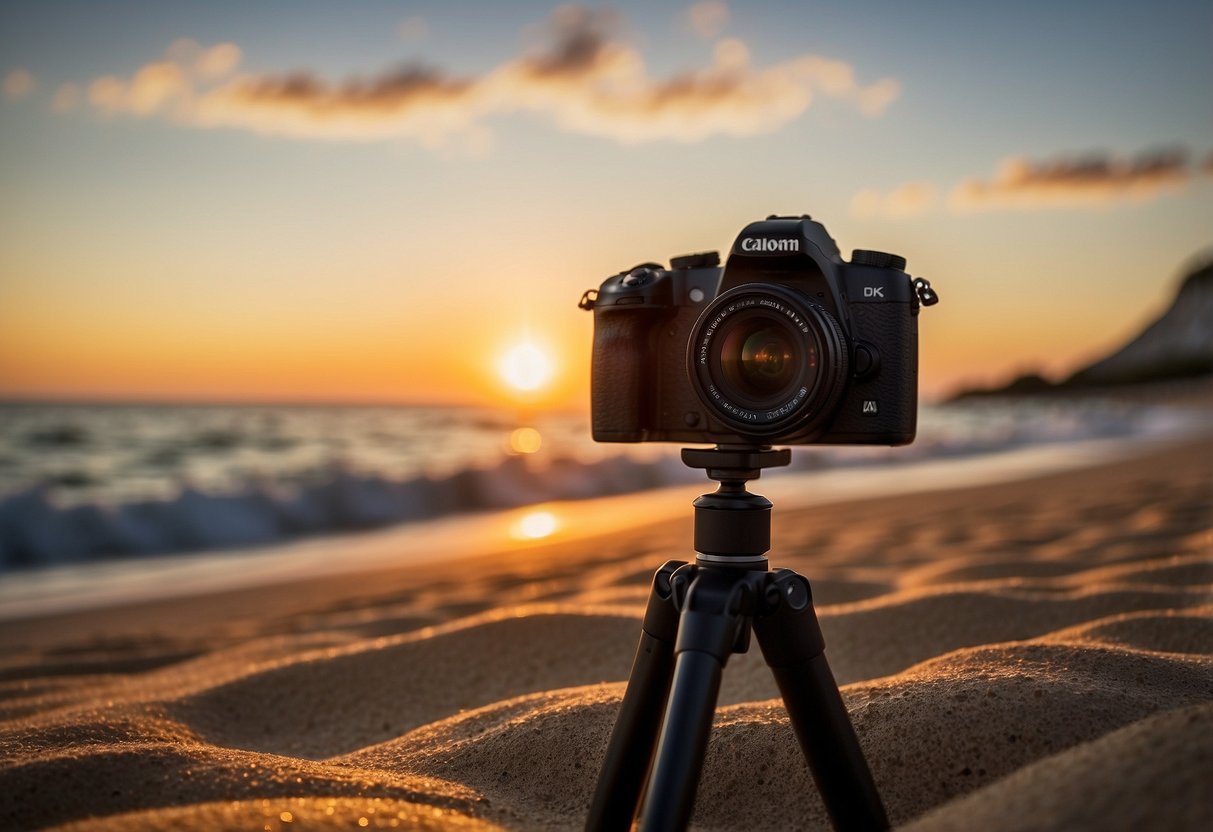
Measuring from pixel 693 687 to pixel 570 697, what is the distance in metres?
1.06

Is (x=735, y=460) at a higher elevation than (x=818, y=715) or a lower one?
higher

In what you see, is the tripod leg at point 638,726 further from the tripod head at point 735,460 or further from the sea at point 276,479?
the sea at point 276,479

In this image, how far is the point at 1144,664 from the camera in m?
2.09

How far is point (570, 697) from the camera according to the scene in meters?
2.38

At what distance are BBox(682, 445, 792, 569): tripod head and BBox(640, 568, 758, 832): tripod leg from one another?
0.04 m

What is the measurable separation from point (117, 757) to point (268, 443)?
18037mm

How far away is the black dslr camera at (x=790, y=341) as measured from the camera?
4.89ft

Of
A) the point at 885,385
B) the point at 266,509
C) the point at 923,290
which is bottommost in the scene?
the point at 266,509

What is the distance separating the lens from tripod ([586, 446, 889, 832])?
1.46m

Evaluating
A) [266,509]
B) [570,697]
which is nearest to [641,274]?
[570,697]

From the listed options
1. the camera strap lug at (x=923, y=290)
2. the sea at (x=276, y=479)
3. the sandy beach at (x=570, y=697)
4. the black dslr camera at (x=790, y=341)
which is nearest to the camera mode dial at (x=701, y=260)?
the black dslr camera at (x=790, y=341)

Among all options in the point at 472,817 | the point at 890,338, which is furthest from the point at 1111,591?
the point at 472,817

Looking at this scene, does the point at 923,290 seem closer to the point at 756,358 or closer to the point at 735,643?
the point at 756,358

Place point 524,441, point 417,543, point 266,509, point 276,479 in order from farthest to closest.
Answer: point 524,441 → point 276,479 → point 266,509 → point 417,543
